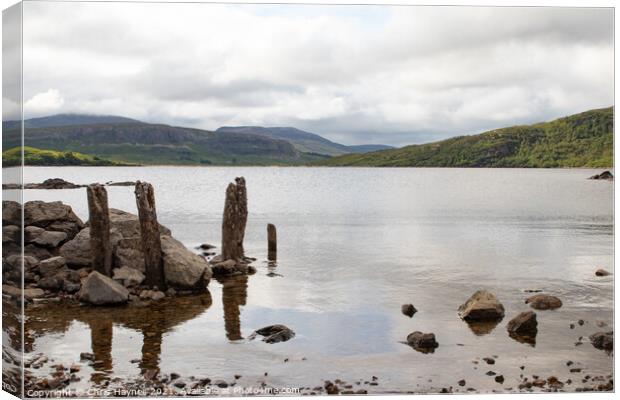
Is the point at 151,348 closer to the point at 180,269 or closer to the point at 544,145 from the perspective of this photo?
the point at 180,269

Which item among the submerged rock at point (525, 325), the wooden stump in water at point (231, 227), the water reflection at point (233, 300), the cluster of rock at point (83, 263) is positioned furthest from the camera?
the wooden stump in water at point (231, 227)

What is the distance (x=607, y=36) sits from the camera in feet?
53.9

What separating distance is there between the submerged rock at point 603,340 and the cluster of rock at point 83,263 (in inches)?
520

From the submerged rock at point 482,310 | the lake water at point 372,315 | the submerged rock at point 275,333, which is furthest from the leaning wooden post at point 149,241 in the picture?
the submerged rock at point 482,310

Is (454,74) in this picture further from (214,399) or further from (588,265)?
(588,265)

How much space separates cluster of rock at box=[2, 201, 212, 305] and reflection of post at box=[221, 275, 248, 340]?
1.21 meters

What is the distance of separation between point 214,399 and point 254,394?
93 centimetres

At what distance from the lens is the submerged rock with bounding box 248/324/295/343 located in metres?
18.8

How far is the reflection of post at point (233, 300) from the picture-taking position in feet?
66.6

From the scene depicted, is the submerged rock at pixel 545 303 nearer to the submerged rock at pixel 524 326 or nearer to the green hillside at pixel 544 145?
the submerged rock at pixel 524 326

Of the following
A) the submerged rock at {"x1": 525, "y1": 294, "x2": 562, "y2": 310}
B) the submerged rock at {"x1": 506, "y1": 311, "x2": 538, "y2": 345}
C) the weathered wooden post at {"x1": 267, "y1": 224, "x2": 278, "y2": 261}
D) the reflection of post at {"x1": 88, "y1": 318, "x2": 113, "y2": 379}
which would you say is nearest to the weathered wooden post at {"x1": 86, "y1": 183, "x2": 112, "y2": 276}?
the reflection of post at {"x1": 88, "y1": 318, "x2": 113, "y2": 379}

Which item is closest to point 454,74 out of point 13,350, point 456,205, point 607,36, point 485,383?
point 607,36

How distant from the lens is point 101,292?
2233 cm

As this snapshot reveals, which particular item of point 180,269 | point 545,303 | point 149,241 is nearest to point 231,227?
point 180,269
